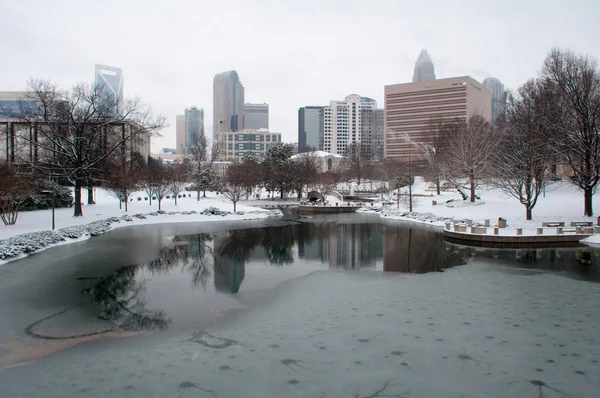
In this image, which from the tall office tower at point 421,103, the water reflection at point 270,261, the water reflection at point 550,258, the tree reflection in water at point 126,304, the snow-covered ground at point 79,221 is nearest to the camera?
the tree reflection in water at point 126,304

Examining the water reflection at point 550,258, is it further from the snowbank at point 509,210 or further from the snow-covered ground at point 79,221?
the snow-covered ground at point 79,221

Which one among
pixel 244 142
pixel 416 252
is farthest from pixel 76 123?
pixel 244 142

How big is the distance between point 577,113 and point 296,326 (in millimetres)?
26040

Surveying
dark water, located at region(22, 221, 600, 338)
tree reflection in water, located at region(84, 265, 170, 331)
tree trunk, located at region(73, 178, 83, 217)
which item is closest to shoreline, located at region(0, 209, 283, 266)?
tree trunk, located at region(73, 178, 83, 217)

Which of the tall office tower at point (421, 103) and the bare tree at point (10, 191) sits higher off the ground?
the tall office tower at point (421, 103)

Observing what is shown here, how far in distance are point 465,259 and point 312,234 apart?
959 cm

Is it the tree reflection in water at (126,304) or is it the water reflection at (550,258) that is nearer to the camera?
the tree reflection in water at (126,304)

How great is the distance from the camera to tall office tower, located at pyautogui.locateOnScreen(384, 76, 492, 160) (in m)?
123

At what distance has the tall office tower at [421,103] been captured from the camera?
123 metres

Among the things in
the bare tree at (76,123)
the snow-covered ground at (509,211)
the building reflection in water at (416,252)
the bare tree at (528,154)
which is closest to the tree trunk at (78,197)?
the bare tree at (76,123)

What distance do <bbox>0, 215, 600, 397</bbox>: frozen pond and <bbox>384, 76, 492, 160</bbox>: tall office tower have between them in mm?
113132

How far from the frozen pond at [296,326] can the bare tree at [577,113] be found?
39.8ft

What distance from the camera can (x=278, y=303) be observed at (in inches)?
389

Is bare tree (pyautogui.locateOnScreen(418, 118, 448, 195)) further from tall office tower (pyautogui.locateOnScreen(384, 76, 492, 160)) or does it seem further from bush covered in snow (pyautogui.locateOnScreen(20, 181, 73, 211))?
tall office tower (pyautogui.locateOnScreen(384, 76, 492, 160))
